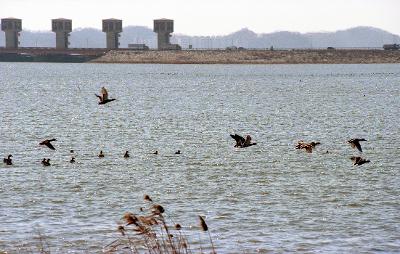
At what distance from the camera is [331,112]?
90062 millimetres

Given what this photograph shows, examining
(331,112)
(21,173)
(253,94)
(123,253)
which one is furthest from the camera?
(253,94)

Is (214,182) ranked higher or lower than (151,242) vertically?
lower

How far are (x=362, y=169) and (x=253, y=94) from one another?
310 ft

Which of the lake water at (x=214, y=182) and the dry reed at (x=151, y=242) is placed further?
the lake water at (x=214, y=182)

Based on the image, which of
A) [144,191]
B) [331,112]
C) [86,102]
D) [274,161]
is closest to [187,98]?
[86,102]

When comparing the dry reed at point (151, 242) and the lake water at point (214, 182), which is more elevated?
the dry reed at point (151, 242)

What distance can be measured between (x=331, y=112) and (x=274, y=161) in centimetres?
4555

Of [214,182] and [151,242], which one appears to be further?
[214,182]

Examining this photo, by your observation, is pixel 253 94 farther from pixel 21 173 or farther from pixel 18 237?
pixel 18 237

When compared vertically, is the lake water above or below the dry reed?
below

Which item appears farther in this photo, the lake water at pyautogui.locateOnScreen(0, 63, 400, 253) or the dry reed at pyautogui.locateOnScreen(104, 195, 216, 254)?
the lake water at pyautogui.locateOnScreen(0, 63, 400, 253)

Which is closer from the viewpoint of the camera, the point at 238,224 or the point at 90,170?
the point at 238,224

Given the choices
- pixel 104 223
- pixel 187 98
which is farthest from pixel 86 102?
pixel 104 223

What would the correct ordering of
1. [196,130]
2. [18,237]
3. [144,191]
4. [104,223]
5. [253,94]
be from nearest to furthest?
[18,237], [104,223], [144,191], [196,130], [253,94]
